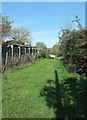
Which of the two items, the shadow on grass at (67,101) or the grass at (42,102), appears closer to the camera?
the shadow on grass at (67,101)

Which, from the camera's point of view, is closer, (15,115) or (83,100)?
(15,115)

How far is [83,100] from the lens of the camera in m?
8.78

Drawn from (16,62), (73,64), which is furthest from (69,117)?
(16,62)

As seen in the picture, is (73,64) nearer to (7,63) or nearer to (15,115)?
(7,63)

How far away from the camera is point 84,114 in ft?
23.7

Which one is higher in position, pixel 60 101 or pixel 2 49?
pixel 2 49

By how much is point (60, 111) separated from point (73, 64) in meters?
9.36

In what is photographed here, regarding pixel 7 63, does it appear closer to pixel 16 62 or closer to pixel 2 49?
pixel 2 49

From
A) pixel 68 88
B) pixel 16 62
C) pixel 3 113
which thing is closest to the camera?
pixel 3 113

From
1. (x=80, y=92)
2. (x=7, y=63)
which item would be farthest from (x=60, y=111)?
(x=7, y=63)

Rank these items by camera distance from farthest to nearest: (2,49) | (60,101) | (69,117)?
(2,49)
(60,101)
(69,117)

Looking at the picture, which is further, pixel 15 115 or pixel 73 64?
pixel 73 64

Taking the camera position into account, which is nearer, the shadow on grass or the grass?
the shadow on grass

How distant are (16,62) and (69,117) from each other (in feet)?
51.7
